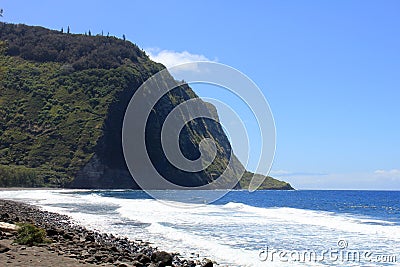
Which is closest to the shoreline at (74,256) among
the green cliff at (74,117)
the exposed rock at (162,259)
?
the exposed rock at (162,259)

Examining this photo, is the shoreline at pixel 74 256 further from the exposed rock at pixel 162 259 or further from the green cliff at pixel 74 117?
the green cliff at pixel 74 117

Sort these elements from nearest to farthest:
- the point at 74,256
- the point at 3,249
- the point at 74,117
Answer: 1. the point at 3,249
2. the point at 74,256
3. the point at 74,117

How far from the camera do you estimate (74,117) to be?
112938 millimetres

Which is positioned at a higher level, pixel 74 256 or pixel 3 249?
pixel 3 249

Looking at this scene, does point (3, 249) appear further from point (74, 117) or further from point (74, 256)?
point (74, 117)

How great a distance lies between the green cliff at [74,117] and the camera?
322 ft

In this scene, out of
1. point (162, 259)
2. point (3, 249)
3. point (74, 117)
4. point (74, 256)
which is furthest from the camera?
point (74, 117)

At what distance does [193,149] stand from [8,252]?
344ft

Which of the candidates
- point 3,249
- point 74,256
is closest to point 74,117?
point 74,256

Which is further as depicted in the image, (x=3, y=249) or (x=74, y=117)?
(x=74, y=117)

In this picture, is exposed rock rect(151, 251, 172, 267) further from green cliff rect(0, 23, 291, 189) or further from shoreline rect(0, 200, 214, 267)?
green cliff rect(0, 23, 291, 189)

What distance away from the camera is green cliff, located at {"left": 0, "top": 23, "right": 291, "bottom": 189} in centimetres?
9806

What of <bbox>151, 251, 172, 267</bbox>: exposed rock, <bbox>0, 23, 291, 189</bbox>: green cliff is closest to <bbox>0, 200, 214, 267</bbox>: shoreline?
<bbox>151, 251, 172, 267</bbox>: exposed rock

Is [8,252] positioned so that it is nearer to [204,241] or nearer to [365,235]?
[204,241]
